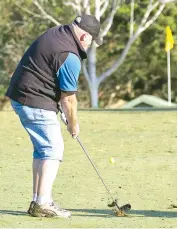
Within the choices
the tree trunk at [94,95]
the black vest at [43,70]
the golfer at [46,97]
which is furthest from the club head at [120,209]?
the tree trunk at [94,95]

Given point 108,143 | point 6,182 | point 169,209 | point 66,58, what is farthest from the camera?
point 108,143

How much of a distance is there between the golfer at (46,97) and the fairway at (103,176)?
0.34m

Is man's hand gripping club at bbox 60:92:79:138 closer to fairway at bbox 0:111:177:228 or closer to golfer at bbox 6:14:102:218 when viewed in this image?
golfer at bbox 6:14:102:218

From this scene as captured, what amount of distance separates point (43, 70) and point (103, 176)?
3.07 metres

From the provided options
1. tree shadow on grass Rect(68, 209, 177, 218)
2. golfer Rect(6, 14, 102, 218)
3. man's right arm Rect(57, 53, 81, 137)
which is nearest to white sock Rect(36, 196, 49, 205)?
golfer Rect(6, 14, 102, 218)

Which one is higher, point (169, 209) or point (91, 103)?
point (169, 209)

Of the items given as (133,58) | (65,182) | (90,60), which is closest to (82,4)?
(90,60)

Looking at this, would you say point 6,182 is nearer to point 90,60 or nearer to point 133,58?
point 90,60

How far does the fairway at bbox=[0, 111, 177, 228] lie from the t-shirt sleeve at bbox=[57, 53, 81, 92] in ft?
3.79

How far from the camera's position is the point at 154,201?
29.0ft

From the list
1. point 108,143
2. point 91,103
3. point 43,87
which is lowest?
point 91,103

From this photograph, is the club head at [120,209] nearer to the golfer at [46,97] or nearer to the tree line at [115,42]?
the golfer at [46,97]

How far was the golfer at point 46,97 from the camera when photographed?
7855mm

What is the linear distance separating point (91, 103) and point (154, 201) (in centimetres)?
3163
